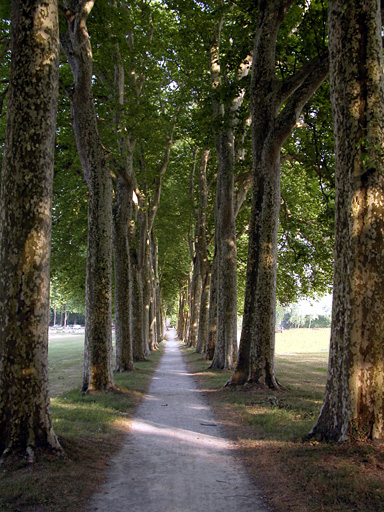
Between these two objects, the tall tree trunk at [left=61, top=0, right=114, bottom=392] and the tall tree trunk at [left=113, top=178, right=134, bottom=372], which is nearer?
the tall tree trunk at [left=61, top=0, right=114, bottom=392]

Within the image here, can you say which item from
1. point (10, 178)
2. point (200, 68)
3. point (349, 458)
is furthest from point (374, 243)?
point (200, 68)

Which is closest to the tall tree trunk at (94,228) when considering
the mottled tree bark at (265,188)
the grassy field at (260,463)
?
the grassy field at (260,463)

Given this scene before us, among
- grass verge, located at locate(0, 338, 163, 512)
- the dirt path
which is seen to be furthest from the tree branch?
grass verge, located at locate(0, 338, 163, 512)

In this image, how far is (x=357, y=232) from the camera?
236 inches

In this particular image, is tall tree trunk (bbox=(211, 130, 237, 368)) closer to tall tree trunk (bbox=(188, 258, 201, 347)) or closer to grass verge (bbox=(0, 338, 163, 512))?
grass verge (bbox=(0, 338, 163, 512))

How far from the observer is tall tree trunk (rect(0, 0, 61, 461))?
5.42 meters

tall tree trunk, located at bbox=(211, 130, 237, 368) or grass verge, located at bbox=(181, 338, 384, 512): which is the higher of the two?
tall tree trunk, located at bbox=(211, 130, 237, 368)

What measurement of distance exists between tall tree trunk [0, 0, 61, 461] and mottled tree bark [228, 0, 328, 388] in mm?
6472

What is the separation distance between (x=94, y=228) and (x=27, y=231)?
5885mm

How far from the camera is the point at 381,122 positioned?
604 cm

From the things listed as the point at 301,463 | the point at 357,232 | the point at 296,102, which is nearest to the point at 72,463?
the point at 301,463

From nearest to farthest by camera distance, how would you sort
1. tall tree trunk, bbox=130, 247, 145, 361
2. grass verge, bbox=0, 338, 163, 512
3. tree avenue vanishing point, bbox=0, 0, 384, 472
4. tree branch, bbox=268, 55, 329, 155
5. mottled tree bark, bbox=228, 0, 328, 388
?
grass verge, bbox=0, 338, 163, 512, tree avenue vanishing point, bbox=0, 0, 384, 472, tree branch, bbox=268, 55, 329, 155, mottled tree bark, bbox=228, 0, 328, 388, tall tree trunk, bbox=130, 247, 145, 361

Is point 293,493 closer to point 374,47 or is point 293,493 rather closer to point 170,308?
point 374,47

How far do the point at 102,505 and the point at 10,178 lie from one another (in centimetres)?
398
